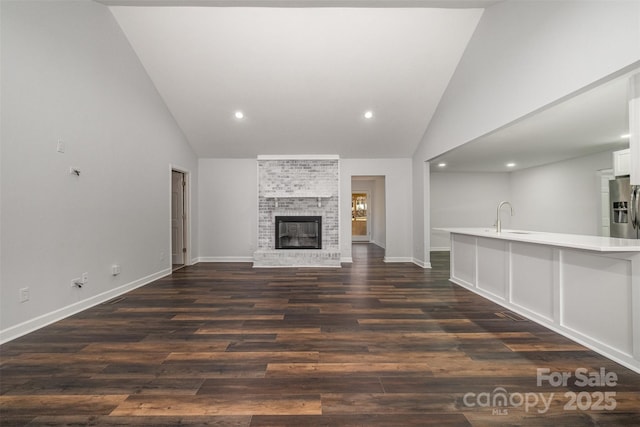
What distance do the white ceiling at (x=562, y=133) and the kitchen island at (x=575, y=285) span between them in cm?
141

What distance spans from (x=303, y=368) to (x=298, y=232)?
16.0 feet

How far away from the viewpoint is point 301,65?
4.53 meters

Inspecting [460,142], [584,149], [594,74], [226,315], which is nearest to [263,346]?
[226,315]

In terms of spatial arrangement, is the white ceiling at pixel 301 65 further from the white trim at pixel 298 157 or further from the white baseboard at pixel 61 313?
the white baseboard at pixel 61 313

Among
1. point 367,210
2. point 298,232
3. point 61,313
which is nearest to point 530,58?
point 298,232

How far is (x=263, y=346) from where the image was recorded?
7.88ft

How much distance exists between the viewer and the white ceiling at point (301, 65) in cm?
388

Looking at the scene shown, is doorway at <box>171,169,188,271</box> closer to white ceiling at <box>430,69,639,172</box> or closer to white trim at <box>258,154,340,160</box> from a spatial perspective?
white trim at <box>258,154,340,160</box>

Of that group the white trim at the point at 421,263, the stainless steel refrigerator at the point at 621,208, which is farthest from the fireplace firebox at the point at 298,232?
the stainless steel refrigerator at the point at 621,208

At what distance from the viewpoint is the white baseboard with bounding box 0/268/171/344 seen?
2.58 metres

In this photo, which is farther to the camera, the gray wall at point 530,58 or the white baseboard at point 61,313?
the white baseboard at point 61,313

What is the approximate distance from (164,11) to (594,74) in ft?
16.2

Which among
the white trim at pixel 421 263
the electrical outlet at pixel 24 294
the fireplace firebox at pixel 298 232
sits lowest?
the white trim at pixel 421 263

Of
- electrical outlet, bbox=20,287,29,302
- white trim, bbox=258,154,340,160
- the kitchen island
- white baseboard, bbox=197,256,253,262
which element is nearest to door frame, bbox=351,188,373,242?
white trim, bbox=258,154,340,160
